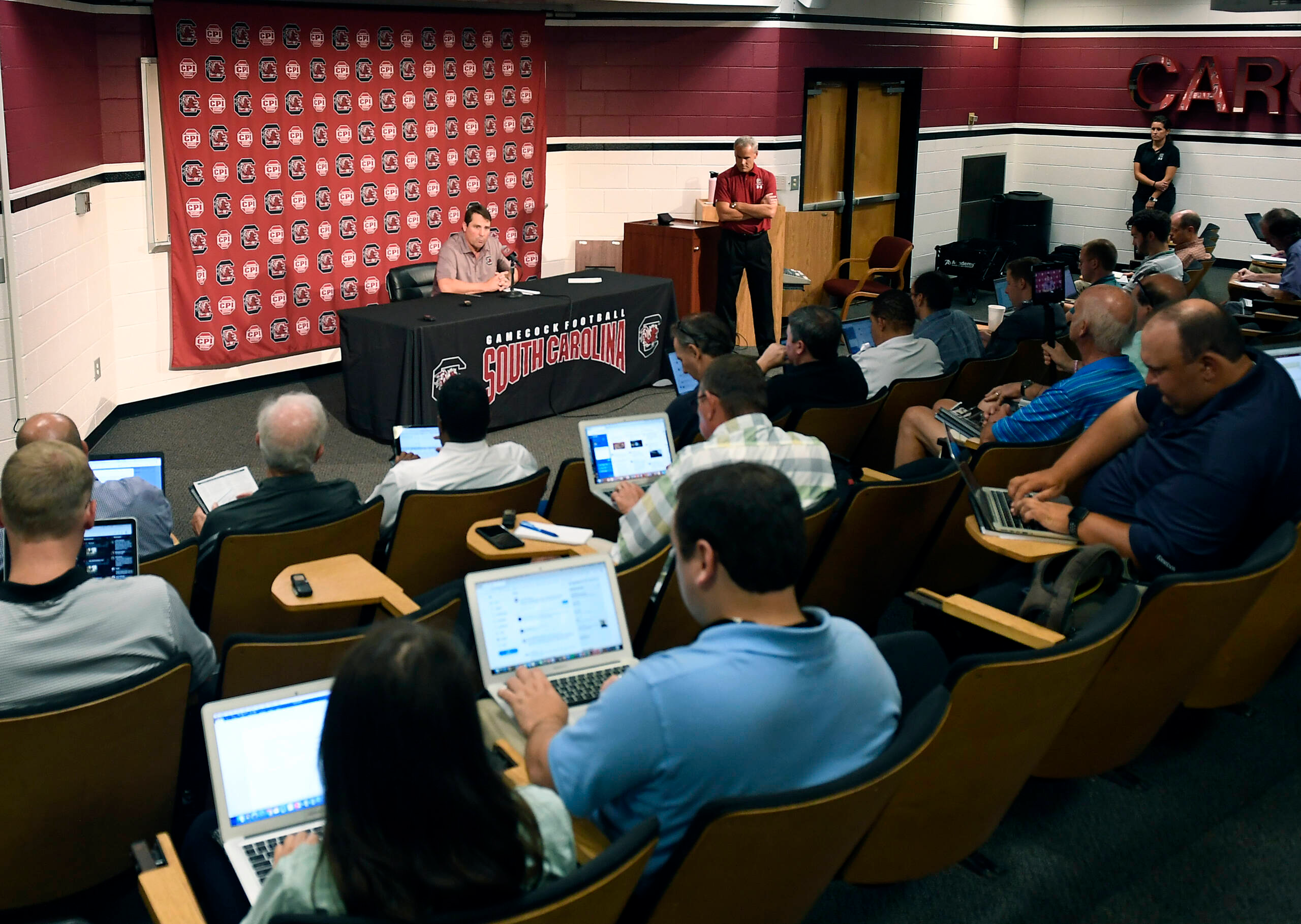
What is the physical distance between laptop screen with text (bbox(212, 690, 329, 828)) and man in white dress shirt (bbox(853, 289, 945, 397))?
141 inches

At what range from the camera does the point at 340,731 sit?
1.40m

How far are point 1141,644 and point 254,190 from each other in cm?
631

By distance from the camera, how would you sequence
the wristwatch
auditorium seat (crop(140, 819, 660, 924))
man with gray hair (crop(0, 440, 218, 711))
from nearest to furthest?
auditorium seat (crop(140, 819, 660, 924)) → man with gray hair (crop(0, 440, 218, 711)) → the wristwatch

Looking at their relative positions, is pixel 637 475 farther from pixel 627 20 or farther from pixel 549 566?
pixel 627 20

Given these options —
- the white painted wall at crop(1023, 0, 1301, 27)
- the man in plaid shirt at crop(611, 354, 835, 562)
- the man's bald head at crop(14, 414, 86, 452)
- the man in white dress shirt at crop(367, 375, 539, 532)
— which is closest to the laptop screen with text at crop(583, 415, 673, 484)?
the man in white dress shirt at crop(367, 375, 539, 532)

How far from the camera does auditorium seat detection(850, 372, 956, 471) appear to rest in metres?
4.78

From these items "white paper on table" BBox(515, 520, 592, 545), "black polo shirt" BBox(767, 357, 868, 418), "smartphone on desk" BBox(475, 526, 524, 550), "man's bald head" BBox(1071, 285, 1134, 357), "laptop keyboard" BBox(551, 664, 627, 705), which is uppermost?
"man's bald head" BBox(1071, 285, 1134, 357)

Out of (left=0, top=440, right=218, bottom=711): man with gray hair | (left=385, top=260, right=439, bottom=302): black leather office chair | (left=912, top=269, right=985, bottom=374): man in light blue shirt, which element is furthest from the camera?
(left=385, top=260, right=439, bottom=302): black leather office chair

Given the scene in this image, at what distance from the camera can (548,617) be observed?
7.77 feet

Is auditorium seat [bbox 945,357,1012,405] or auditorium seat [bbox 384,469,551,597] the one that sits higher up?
auditorium seat [bbox 945,357,1012,405]

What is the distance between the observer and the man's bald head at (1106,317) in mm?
3896

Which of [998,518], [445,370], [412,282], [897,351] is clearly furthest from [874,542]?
[412,282]

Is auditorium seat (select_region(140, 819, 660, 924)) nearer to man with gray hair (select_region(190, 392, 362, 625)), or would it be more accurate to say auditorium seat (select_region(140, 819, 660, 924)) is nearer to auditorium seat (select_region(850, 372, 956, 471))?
man with gray hair (select_region(190, 392, 362, 625))

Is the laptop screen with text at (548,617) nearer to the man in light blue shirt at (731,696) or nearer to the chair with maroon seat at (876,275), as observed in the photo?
the man in light blue shirt at (731,696)
